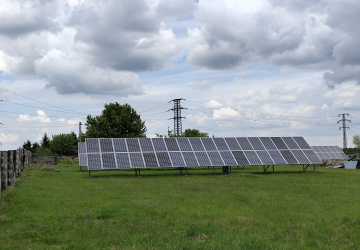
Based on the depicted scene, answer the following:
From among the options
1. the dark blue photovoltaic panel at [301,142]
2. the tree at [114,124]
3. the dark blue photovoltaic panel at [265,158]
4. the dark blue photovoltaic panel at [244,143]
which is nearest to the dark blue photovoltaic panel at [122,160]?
the dark blue photovoltaic panel at [244,143]

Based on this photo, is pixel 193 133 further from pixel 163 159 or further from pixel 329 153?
pixel 163 159

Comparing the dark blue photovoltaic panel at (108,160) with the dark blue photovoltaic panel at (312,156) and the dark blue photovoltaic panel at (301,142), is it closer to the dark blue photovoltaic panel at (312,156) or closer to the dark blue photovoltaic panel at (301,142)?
the dark blue photovoltaic panel at (312,156)

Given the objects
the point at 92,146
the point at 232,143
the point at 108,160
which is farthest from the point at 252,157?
the point at 92,146

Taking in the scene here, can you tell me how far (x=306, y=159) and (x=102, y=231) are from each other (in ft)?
97.5

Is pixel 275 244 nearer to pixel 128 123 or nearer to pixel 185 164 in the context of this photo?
pixel 185 164

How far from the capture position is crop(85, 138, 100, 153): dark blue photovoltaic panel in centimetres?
3343

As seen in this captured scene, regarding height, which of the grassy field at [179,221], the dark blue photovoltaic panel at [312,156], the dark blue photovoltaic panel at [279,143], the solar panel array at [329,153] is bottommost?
the solar panel array at [329,153]

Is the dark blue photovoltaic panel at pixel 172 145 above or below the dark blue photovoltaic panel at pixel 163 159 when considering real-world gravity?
above

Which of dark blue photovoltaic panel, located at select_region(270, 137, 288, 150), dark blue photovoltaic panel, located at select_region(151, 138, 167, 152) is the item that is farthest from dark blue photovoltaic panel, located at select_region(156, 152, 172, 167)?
dark blue photovoltaic panel, located at select_region(270, 137, 288, 150)

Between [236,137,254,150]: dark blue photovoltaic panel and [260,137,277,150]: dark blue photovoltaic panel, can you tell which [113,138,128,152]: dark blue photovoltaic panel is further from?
[260,137,277,150]: dark blue photovoltaic panel

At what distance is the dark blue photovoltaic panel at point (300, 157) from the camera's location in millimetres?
35541

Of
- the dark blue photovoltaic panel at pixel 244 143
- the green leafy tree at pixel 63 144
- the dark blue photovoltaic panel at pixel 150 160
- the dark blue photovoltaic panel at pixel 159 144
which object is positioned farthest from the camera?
the green leafy tree at pixel 63 144

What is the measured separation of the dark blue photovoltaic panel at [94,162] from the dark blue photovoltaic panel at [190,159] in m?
Answer: 8.03

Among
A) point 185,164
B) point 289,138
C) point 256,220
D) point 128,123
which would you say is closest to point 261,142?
point 289,138
